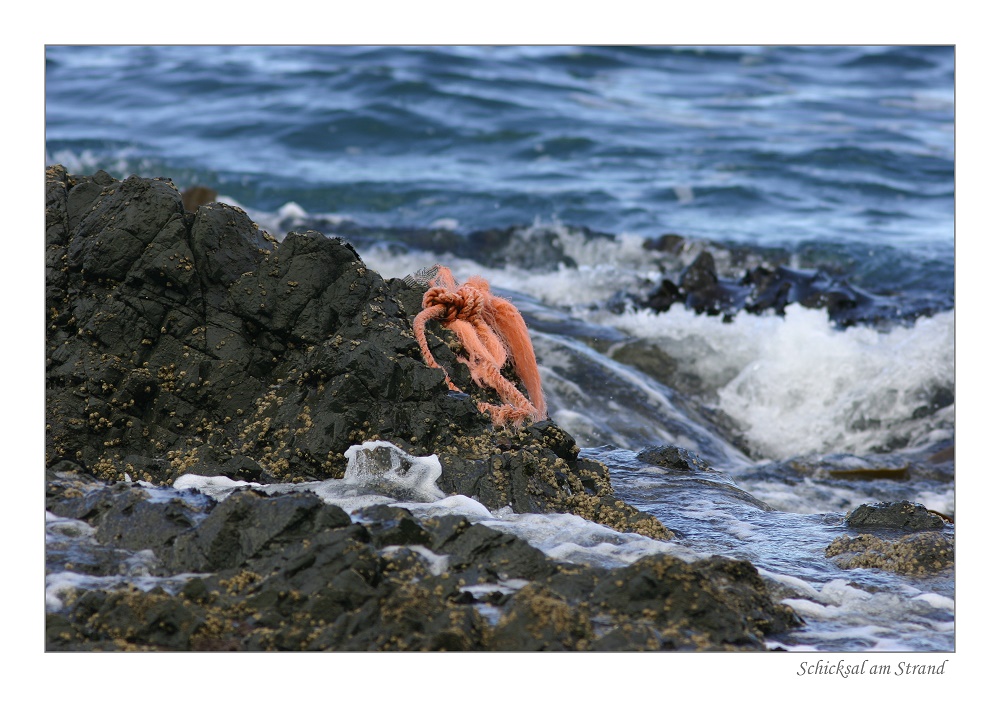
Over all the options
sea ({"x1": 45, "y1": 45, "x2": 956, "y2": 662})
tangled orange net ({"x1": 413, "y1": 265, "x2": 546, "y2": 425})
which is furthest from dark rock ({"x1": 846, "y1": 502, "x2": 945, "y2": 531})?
tangled orange net ({"x1": 413, "y1": 265, "x2": 546, "y2": 425})

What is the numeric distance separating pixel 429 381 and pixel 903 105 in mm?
16760

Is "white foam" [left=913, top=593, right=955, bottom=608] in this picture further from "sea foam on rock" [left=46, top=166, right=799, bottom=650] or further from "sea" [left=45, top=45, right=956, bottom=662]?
"sea foam on rock" [left=46, top=166, right=799, bottom=650]

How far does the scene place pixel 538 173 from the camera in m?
15.7

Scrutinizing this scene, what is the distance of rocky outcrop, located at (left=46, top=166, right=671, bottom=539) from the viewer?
14.1 ft

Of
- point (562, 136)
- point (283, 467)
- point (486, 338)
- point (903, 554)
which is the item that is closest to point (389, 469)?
point (283, 467)

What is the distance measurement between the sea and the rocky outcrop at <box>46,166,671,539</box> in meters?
0.19

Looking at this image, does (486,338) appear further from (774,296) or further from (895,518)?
(774,296)

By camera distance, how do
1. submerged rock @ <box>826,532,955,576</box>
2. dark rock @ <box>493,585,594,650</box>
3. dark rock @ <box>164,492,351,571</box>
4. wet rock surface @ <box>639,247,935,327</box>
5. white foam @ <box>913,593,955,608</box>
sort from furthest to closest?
wet rock surface @ <box>639,247,935,327</box> < submerged rock @ <box>826,532,955,576</box> < white foam @ <box>913,593,955,608</box> < dark rock @ <box>164,492,351,571</box> < dark rock @ <box>493,585,594,650</box>

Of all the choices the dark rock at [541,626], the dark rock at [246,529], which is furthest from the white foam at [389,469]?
the dark rock at [541,626]

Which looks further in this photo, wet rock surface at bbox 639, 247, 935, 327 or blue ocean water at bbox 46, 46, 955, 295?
blue ocean water at bbox 46, 46, 955, 295

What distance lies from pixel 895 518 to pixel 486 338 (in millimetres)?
2019

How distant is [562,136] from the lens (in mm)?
17109

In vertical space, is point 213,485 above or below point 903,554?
above

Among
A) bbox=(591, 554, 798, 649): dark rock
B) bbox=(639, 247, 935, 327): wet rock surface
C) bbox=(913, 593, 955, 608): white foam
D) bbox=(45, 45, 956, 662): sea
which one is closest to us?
bbox=(591, 554, 798, 649): dark rock
